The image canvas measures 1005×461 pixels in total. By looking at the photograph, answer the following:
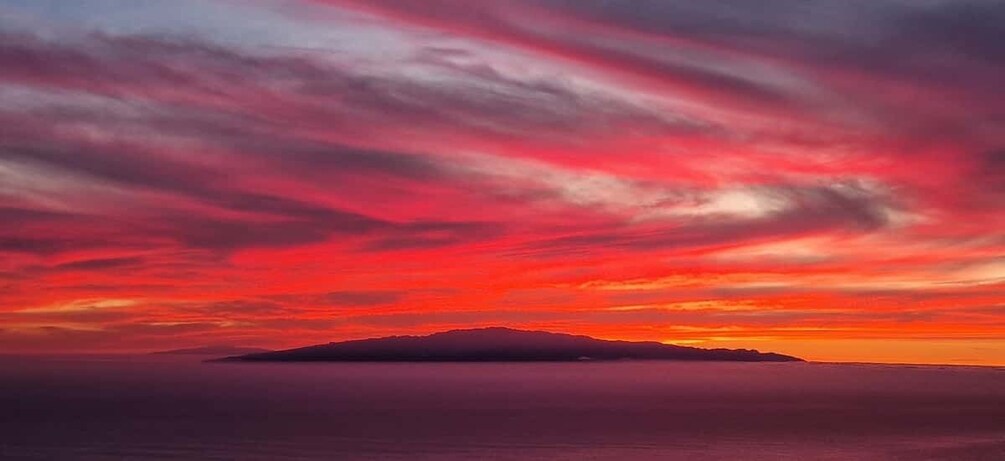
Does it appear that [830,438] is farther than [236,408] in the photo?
No

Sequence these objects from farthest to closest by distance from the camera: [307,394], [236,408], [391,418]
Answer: [307,394] → [236,408] → [391,418]

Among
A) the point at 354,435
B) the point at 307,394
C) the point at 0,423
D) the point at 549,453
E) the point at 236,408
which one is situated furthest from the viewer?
the point at 307,394

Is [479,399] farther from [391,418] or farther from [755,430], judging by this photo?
[755,430]

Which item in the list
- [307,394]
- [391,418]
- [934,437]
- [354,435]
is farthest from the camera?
[307,394]

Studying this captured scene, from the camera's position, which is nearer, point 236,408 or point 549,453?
point 549,453

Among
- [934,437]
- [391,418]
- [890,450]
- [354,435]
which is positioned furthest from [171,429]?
[934,437]

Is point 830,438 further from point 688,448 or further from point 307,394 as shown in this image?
point 307,394

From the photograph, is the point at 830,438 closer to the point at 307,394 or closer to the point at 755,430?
the point at 755,430

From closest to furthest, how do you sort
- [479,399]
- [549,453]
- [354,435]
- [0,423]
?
1. [549,453]
2. [354,435]
3. [0,423]
4. [479,399]

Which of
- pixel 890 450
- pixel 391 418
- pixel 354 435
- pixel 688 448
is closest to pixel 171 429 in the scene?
pixel 354 435
